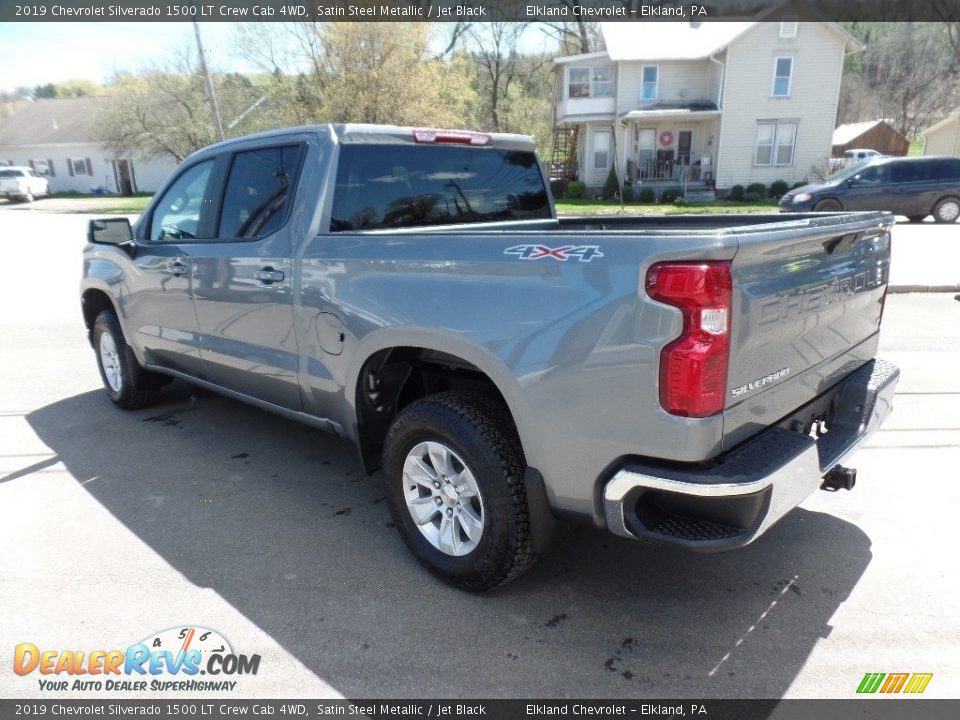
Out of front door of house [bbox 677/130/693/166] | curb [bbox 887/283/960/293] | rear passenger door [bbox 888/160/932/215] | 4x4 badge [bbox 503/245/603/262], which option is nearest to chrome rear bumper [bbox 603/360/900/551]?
4x4 badge [bbox 503/245/603/262]

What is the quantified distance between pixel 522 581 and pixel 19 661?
2073 mm

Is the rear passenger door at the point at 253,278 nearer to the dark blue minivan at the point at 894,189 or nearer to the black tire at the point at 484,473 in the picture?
the black tire at the point at 484,473

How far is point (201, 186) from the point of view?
4.28 m

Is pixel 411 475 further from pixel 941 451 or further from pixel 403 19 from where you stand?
pixel 403 19

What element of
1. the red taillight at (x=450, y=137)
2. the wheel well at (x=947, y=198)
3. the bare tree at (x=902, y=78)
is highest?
the bare tree at (x=902, y=78)

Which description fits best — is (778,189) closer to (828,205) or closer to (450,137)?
(828,205)

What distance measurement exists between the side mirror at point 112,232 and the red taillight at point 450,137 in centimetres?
249

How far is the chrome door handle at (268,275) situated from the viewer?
3504 mm

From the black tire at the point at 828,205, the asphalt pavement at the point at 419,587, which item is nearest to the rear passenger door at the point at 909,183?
the black tire at the point at 828,205

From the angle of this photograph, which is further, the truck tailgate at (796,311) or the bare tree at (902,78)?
the bare tree at (902,78)

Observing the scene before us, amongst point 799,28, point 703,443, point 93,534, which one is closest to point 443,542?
point 703,443

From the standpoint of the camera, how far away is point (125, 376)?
5.29m

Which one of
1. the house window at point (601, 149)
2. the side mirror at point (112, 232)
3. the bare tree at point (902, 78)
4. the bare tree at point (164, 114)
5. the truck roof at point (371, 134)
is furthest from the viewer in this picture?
the bare tree at point (902, 78)

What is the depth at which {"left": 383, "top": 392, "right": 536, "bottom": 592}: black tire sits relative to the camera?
8.79 feet
